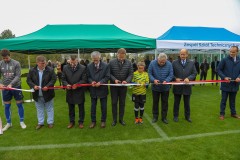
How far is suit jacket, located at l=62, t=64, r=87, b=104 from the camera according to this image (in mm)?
4828

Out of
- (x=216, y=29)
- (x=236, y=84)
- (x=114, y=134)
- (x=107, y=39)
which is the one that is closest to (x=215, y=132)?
(x=236, y=84)

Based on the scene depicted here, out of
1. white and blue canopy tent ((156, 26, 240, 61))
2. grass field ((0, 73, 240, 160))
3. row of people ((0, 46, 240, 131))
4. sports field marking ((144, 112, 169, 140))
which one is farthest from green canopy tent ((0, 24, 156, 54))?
sports field marking ((144, 112, 169, 140))

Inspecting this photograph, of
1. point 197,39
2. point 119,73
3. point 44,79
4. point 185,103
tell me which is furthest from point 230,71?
point 44,79

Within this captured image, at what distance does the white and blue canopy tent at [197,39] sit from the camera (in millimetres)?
8391

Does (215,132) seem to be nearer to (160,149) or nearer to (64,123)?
(160,149)

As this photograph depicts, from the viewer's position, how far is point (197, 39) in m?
9.33

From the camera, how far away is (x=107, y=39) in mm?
7598

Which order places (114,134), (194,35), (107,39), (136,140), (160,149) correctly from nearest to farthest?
(160,149) → (136,140) → (114,134) → (107,39) → (194,35)

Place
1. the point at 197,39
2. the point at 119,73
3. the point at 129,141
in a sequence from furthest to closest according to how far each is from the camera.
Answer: the point at 197,39 → the point at 119,73 → the point at 129,141

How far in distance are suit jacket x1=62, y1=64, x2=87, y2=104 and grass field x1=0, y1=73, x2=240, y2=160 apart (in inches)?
28.5

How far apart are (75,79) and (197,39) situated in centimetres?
651

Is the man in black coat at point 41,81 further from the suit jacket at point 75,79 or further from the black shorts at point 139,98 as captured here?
the black shorts at point 139,98

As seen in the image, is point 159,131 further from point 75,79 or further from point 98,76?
point 75,79

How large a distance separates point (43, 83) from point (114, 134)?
1926mm
